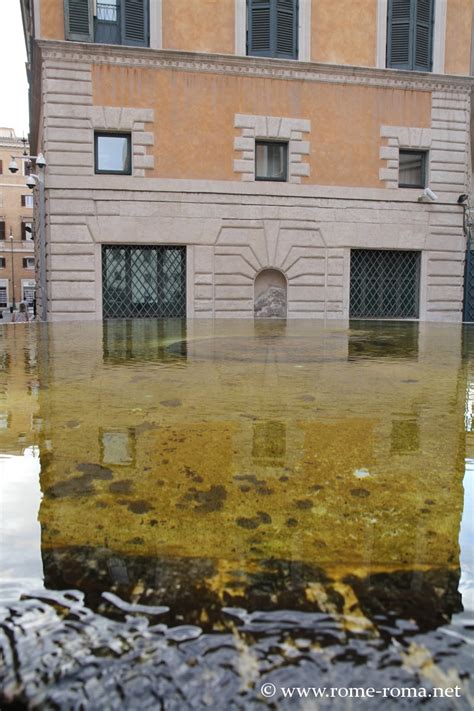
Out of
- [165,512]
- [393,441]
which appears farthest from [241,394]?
[165,512]

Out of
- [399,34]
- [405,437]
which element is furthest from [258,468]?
[399,34]

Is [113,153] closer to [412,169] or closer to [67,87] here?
[67,87]

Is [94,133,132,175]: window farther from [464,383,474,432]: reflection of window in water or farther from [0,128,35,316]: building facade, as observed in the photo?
[0,128,35,316]: building facade

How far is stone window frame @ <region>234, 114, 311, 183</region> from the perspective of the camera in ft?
45.9

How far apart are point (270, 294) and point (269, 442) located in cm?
1289

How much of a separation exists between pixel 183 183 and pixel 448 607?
13.8 m

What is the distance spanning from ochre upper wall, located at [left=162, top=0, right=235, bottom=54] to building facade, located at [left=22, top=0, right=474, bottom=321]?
0.11ft

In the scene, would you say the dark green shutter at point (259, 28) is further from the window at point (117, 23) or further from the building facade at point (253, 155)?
the window at point (117, 23)

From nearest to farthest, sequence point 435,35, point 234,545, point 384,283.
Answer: point 234,545, point 435,35, point 384,283

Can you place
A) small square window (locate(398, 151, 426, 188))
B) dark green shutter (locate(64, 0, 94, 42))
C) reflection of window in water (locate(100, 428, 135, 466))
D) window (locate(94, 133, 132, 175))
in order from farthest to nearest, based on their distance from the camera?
1. small square window (locate(398, 151, 426, 188))
2. window (locate(94, 133, 132, 175))
3. dark green shutter (locate(64, 0, 94, 42))
4. reflection of window in water (locate(100, 428, 135, 466))

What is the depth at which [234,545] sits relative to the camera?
3.64 ft

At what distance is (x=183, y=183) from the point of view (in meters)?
13.8

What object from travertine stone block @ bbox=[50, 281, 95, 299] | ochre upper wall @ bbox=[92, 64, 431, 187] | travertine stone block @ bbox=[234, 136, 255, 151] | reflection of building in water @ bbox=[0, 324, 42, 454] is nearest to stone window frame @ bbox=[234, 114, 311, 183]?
travertine stone block @ bbox=[234, 136, 255, 151]

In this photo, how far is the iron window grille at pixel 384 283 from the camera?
1517 cm
